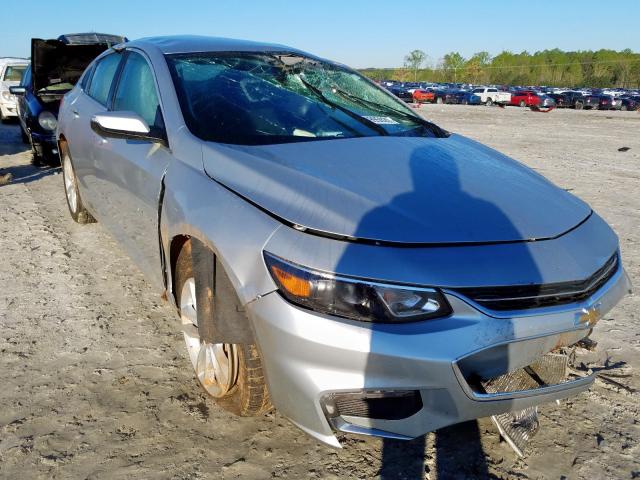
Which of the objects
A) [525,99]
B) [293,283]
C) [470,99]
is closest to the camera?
[293,283]

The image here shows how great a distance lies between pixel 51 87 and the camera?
26.5 ft

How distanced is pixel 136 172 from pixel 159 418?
128cm

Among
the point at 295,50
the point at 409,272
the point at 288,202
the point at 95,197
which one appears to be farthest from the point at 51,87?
the point at 409,272

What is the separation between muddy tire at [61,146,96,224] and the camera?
195 inches

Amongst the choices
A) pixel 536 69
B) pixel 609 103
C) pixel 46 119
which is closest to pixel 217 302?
pixel 46 119

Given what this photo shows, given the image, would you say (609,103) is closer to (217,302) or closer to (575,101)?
(575,101)

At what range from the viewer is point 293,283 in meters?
1.83

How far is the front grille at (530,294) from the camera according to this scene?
179cm

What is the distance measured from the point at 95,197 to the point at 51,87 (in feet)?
16.6

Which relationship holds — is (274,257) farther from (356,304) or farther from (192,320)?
(192,320)

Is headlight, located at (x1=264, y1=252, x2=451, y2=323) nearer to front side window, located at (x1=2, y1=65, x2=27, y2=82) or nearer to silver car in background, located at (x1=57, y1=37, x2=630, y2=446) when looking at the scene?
silver car in background, located at (x1=57, y1=37, x2=630, y2=446)

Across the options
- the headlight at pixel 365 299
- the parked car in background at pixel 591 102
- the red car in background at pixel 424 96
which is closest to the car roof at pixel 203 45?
the headlight at pixel 365 299

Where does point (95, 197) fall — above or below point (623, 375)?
above

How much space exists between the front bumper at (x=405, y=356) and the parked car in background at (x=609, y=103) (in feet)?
149
